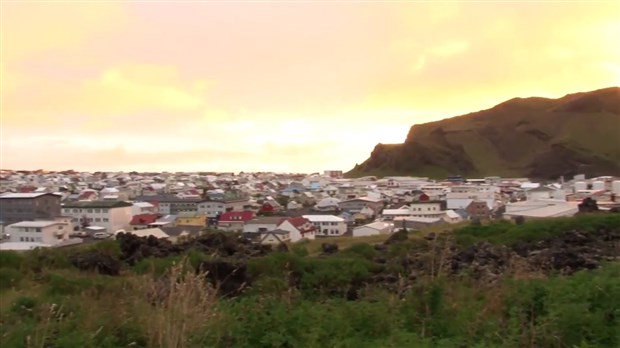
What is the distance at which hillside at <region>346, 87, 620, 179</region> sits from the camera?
89938 millimetres

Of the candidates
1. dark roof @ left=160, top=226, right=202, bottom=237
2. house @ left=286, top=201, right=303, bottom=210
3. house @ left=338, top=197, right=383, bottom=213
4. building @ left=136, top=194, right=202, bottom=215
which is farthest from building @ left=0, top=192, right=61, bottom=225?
house @ left=338, top=197, right=383, bottom=213

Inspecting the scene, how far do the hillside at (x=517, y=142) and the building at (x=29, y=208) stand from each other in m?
73.4

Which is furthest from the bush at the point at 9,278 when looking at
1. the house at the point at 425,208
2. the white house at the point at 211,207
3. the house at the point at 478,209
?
the white house at the point at 211,207

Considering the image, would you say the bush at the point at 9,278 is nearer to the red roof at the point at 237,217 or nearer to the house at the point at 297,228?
the house at the point at 297,228

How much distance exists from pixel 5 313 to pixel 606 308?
15.2 feet

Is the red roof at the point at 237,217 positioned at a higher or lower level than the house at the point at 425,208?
higher

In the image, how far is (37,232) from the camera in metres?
20.1

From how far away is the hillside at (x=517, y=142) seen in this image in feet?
295

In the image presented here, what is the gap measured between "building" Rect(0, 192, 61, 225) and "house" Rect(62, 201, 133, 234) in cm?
129

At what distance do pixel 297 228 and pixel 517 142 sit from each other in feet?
277

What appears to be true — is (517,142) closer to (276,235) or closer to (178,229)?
(178,229)

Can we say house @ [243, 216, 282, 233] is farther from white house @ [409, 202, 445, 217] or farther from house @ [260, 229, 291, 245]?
white house @ [409, 202, 445, 217]

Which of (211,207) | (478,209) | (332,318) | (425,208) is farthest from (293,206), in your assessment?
(332,318)

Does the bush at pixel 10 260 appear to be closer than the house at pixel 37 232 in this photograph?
Yes
